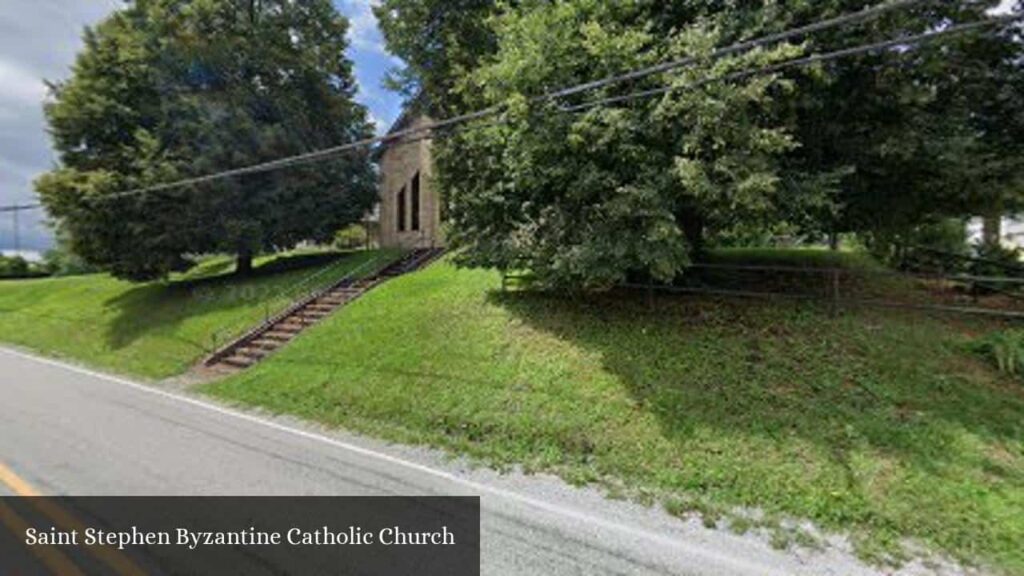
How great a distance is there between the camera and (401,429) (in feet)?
28.7

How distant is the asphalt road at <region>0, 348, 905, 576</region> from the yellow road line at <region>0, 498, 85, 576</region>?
2.38 feet

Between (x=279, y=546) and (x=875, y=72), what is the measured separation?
32.6 feet

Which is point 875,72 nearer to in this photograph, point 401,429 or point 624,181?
point 624,181

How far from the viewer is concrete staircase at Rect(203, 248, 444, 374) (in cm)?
1410

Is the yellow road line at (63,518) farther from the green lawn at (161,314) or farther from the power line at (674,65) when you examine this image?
the green lawn at (161,314)

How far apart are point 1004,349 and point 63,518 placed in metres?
10.5

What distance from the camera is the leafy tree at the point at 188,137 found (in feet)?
63.7

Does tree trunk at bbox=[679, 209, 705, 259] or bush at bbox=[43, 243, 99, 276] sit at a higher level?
tree trunk at bbox=[679, 209, 705, 259]

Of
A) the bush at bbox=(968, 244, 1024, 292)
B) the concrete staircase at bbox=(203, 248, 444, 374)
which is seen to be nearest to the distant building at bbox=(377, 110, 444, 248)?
the concrete staircase at bbox=(203, 248, 444, 374)

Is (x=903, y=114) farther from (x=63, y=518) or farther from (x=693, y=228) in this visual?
(x=63, y=518)

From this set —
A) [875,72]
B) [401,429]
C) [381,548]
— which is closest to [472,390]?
[401,429]

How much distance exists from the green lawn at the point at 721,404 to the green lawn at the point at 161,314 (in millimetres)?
4501

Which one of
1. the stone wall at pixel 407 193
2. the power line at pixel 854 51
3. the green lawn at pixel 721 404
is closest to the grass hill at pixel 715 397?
the green lawn at pixel 721 404

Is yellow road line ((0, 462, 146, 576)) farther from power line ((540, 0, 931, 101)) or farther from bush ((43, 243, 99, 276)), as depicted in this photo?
bush ((43, 243, 99, 276))
